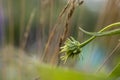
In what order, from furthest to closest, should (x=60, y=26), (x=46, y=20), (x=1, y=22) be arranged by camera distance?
1. (x=1, y=22)
2. (x=46, y=20)
3. (x=60, y=26)

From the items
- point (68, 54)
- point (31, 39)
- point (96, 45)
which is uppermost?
point (68, 54)

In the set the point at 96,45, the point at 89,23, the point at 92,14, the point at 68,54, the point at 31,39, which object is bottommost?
the point at 31,39

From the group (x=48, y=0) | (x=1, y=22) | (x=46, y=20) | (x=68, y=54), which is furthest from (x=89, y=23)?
(x=68, y=54)

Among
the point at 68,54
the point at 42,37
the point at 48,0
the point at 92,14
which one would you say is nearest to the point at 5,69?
the point at 42,37

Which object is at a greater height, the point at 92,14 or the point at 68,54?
the point at 68,54

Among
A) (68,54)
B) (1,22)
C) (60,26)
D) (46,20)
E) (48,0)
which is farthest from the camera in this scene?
(1,22)

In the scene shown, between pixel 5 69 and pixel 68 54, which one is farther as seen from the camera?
pixel 5 69

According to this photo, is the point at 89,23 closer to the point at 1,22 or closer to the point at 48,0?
the point at 48,0

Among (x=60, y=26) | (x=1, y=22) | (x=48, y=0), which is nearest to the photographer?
(x=60, y=26)

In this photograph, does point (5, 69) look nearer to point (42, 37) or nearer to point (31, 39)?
point (42, 37)
